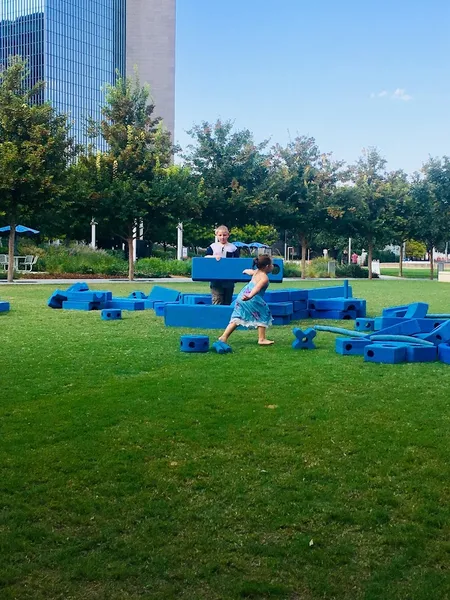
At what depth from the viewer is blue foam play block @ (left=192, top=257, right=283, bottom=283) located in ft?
42.2

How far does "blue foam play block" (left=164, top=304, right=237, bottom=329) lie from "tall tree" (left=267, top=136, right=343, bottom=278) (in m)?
28.7

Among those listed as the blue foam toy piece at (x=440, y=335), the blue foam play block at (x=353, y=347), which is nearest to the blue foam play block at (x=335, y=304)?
the blue foam toy piece at (x=440, y=335)

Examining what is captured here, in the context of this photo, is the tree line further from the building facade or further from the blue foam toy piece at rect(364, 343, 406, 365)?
the building facade

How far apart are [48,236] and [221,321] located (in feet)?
148

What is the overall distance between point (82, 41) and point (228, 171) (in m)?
107

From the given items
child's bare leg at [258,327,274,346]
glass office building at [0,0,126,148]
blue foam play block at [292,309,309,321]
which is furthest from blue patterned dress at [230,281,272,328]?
glass office building at [0,0,126,148]

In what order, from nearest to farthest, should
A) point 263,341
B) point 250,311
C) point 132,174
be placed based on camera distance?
point 250,311 < point 263,341 < point 132,174

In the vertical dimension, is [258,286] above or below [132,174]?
below

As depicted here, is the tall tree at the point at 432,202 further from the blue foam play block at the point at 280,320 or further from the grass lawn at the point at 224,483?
the grass lawn at the point at 224,483

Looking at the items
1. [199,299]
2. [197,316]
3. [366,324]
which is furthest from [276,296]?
[366,324]

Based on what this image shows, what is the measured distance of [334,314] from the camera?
48.9ft

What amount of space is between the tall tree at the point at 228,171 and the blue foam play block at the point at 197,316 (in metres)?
28.2

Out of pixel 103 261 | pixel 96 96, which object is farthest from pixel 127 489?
pixel 96 96

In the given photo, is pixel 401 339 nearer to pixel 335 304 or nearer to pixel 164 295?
pixel 335 304
